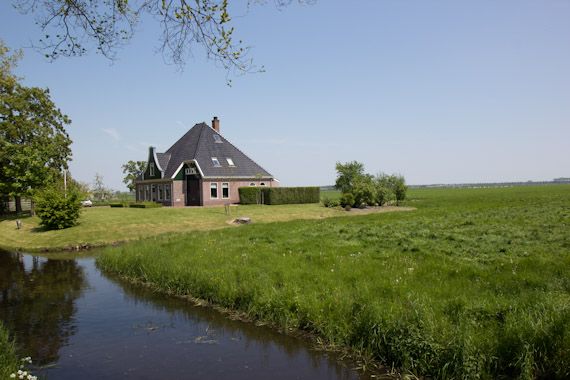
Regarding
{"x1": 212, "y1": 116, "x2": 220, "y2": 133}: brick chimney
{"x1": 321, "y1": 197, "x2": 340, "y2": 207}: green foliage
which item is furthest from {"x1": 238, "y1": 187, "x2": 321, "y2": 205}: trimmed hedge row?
{"x1": 212, "y1": 116, "x2": 220, "y2": 133}: brick chimney

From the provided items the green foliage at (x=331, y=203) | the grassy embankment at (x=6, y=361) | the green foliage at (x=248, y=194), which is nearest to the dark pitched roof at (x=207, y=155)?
the green foliage at (x=248, y=194)

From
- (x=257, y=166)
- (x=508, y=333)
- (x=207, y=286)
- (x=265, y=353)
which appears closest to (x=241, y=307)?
(x=207, y=286)

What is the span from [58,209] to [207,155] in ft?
Result: 57.7

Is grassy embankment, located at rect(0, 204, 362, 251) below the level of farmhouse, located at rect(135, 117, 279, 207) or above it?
below

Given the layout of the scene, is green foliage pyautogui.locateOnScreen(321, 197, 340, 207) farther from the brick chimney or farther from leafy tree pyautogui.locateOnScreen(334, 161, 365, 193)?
the brick chimney

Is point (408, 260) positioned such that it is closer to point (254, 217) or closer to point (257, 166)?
point (254, 217)

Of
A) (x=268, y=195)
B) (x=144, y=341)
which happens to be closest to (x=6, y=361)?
(x=144, y=341)

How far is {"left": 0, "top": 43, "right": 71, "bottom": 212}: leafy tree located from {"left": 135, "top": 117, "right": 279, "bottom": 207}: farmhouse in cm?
994

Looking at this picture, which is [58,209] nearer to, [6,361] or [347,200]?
[6,361]

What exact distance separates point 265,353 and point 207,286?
12.3 ft

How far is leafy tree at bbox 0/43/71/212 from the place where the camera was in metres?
Answer: 31.3

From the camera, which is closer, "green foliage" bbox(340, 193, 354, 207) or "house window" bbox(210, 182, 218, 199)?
"green foliage" bbox(340, 193, 354, 207)

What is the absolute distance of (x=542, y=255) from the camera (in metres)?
9.54

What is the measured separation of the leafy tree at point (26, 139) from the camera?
31.3 meters
